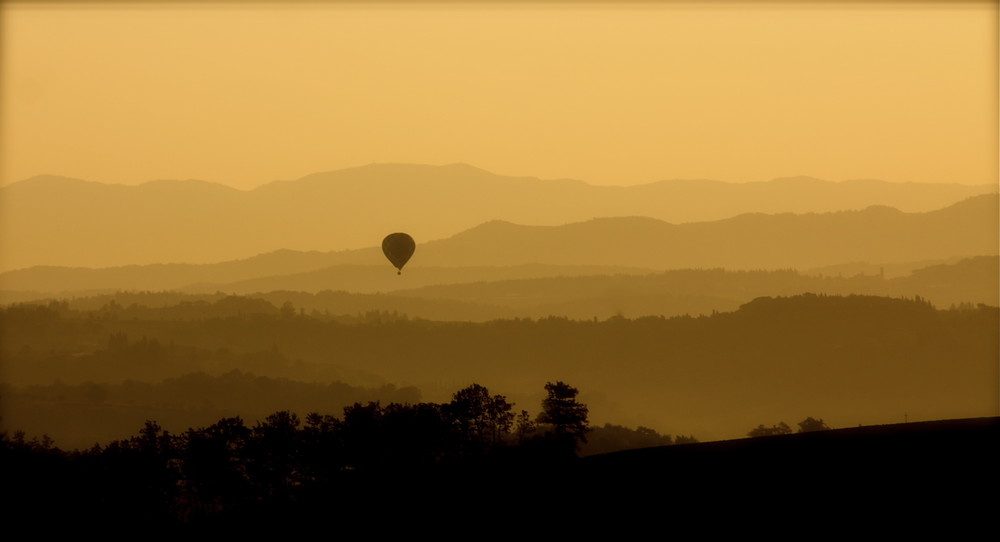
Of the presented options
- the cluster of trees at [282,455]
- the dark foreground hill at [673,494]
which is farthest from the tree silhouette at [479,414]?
the dark foreground hill at [673,494]

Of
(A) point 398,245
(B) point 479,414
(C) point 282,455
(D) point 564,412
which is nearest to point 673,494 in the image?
(D) point 564,412

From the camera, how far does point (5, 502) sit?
326 ft

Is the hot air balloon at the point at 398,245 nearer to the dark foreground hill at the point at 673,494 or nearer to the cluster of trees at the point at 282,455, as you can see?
the cluster of trees at the point at 282,455

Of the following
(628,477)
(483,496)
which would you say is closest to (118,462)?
(483,496)

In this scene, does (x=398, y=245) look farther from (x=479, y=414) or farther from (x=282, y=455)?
(x=282, y=455)

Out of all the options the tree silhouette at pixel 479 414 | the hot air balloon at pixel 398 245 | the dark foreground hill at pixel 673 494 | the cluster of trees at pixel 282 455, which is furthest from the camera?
the hot air balloon at pixel 398 245

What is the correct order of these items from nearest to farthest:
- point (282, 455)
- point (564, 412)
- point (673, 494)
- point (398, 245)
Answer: point (673, 494), point (564, 412), point (282, 455), point (398, 245)

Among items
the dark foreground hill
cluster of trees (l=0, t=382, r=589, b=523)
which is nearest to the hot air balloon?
cluster of trees (l=0, t=382, r=589, b=523)

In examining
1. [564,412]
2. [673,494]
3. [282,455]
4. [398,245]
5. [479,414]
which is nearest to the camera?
[673,494]

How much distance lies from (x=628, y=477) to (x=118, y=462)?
2100 inches

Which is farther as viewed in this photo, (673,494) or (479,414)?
(479,414)

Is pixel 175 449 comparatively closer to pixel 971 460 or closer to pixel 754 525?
pixel 754 525

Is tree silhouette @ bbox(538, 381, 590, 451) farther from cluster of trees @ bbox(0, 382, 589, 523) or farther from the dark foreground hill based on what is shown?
the dark foreground hill

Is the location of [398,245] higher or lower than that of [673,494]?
higher
